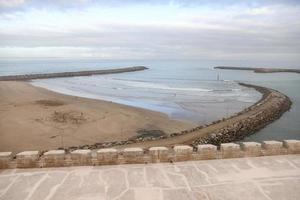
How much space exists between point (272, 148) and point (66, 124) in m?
16.7

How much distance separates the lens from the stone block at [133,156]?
23.0ft

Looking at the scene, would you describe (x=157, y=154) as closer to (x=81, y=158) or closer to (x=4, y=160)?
(x=81, y=158)

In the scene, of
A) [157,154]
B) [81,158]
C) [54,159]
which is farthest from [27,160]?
[157,154]

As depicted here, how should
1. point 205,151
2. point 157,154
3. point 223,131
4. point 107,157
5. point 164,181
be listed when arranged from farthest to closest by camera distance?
point 223,131
point 205,151
point 157,154
point 107,157
point 164,181

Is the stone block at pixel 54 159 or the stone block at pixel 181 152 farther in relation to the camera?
the stone block at pixel 181 152

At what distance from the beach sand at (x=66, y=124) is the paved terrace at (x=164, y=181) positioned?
441 inches

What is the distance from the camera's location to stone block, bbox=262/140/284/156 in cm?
746

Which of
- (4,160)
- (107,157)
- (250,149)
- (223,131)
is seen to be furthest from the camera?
(223,131)

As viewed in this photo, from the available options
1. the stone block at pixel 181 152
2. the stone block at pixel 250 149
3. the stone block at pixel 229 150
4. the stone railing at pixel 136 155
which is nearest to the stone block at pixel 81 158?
the stone railing at pixel 136 155

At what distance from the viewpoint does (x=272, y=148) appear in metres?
7.48

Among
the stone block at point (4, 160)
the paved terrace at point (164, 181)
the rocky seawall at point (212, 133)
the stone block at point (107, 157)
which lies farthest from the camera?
the rocky seawall at point (212, 133)

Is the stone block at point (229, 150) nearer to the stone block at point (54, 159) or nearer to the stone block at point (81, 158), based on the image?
the stone block at point (81, 158)

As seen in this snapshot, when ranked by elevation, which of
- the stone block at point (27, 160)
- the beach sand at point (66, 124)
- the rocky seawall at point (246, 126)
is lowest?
the rocky seawall at point (246, 126)

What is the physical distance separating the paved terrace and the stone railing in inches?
6.4
